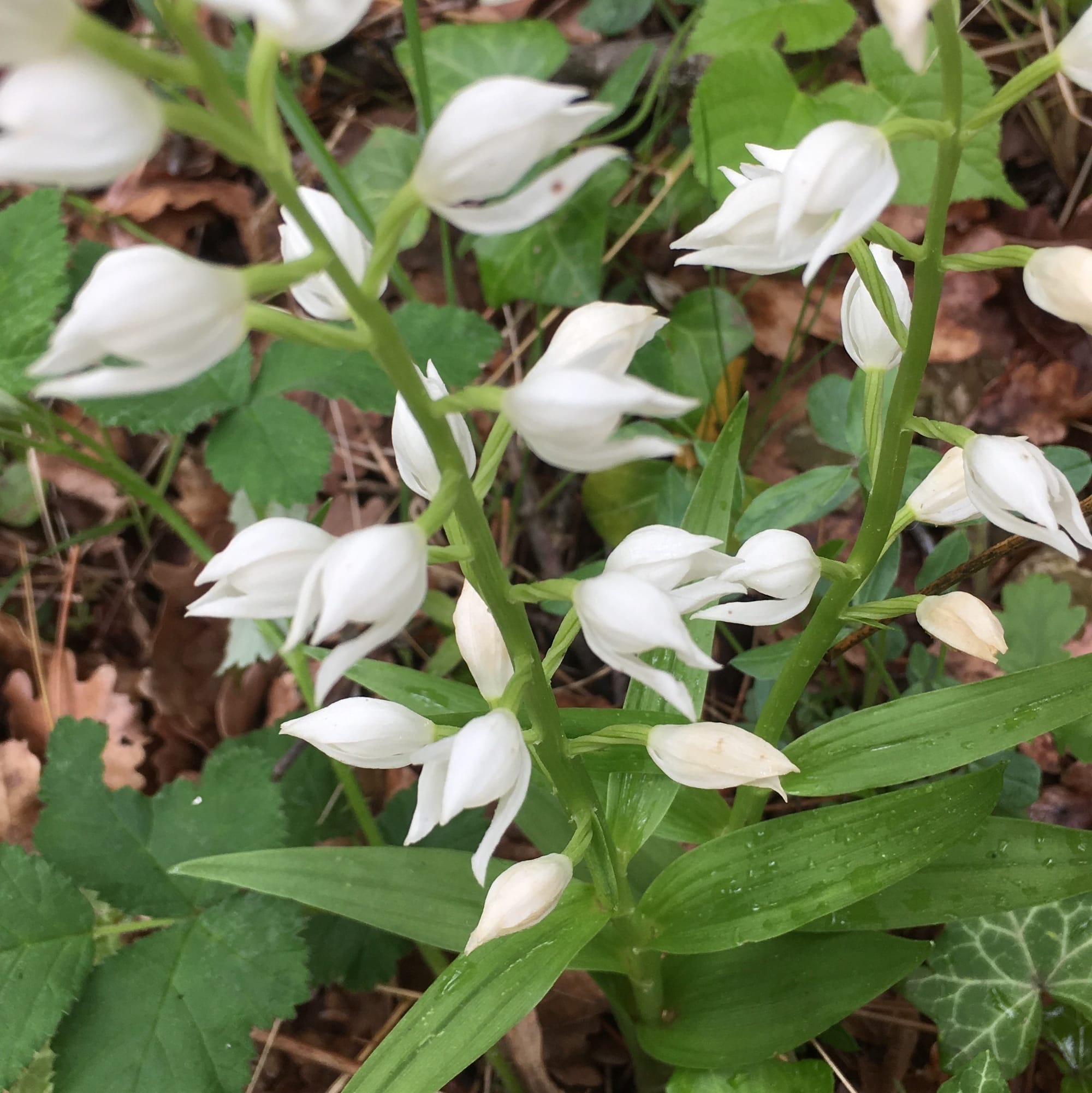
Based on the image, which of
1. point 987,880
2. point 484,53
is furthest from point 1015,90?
point 484,53

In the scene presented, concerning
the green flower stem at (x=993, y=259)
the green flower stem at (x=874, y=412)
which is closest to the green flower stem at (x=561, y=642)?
the green flower stem at (x=874, y=412)

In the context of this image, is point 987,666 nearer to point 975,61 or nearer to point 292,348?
point 975,61

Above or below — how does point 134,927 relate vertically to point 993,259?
below

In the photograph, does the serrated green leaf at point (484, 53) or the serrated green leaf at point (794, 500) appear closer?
the serrated green leaf at point (794, 500)

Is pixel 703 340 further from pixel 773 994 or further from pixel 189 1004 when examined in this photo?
pixel 189 1004

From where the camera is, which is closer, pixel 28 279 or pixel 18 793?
pixel 28 279

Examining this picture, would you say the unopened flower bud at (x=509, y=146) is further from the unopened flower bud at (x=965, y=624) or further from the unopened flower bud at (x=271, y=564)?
the unopened flower bud at (x=965, y=624)

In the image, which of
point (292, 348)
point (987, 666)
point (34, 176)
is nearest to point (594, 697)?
point (987, 666)
